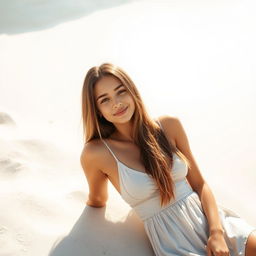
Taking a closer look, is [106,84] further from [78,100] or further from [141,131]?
[78,100]

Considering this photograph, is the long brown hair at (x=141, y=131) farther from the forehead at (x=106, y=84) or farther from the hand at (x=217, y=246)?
the hand at (x=217, y=246)

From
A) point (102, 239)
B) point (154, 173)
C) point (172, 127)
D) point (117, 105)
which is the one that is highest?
point (117, 105)

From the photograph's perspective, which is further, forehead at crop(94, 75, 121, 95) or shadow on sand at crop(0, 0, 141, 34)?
shadow on sand at crop(0, 0, 141, 34)

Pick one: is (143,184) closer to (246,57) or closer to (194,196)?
(194,196)

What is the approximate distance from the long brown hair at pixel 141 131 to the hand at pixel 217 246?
11.1 inches

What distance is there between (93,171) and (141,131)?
334mm

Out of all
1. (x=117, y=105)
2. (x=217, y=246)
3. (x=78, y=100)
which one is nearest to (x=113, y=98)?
(x=117, y=105)

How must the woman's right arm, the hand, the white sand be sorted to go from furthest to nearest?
1. the white sand
2. the woman's right arm
3. the hand

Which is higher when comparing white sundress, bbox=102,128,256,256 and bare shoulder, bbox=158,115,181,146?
bare shoulder, bbox=158,115,181,146

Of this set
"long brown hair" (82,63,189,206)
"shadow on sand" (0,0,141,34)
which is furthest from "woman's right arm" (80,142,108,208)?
"shadow on sand" (0,0,141,34)

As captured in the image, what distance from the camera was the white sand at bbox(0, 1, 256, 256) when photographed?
85.6 inches

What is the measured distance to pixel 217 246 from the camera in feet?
5.99

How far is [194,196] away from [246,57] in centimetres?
276

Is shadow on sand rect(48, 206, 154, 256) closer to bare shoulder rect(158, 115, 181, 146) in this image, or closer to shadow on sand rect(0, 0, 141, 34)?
bare shoulder rect(158, 115, 181, 146)
